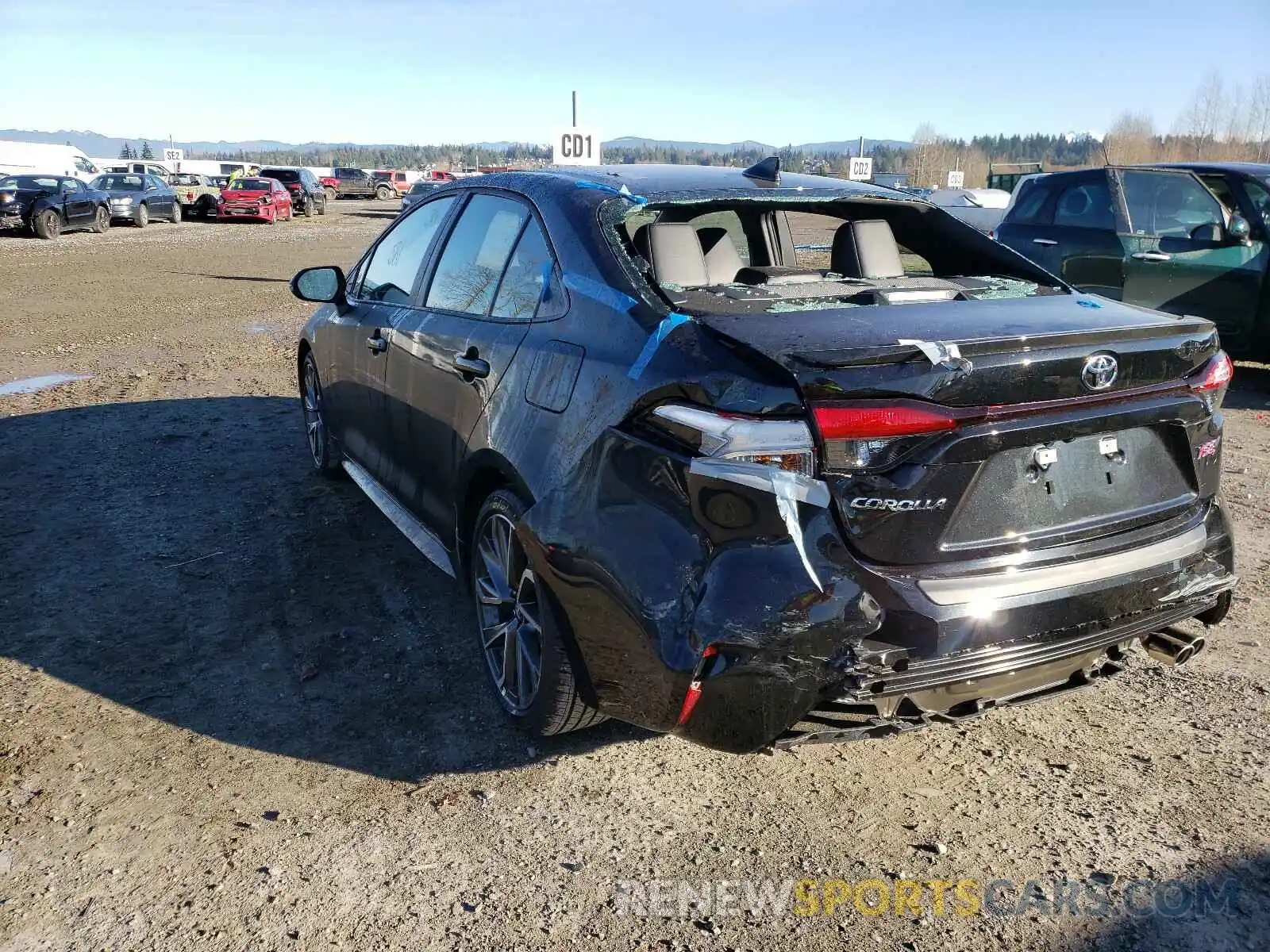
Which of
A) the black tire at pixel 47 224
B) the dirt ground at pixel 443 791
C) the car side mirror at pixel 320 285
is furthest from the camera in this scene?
the black tire at pixel 47 224

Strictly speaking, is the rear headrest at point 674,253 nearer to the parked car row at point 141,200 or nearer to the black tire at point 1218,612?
the black tire at point 1218,612

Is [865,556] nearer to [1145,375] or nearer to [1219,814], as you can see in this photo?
[1145,375]

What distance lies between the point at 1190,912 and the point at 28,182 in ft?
92.6

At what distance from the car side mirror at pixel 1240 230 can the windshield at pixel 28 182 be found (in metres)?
25.4

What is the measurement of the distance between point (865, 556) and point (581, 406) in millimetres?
856

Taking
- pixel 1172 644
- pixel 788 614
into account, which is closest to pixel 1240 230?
pixel 1172 644

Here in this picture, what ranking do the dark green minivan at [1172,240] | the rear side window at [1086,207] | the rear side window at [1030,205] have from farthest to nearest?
1. the rear side window at [1030,205]
2. the rear side window at [1086,207]
3. the dark green minivan at [1172,240]

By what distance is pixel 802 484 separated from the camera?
7.42ft

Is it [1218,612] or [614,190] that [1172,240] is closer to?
[1218,612]

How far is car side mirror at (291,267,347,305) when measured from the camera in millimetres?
4695

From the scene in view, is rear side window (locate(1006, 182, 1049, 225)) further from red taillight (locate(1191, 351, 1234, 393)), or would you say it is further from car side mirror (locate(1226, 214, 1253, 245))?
red taillight (locate(1191, 351, 1234, 393))

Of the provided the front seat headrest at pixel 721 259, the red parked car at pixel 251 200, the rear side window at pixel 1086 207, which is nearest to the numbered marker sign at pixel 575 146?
the rear side window at pixel 1086 207

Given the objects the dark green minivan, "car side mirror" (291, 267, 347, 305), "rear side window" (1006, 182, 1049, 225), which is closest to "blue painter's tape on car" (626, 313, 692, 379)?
"car side mirror" (291, 267, 347, 305)

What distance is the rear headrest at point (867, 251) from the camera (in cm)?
360
